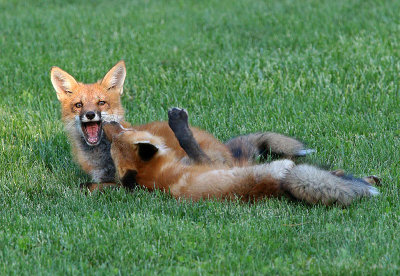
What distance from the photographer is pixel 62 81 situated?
6.46 meters

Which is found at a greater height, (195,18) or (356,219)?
(195,18)

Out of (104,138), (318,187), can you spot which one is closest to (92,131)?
(104,138)

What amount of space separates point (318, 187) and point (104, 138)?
255 cm

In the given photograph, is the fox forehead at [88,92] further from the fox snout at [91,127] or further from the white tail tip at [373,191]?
the white tail tip at [373,191]

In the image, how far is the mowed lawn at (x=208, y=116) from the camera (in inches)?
163

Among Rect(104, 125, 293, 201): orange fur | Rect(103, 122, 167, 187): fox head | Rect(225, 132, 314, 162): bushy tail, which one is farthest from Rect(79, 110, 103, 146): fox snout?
Rect(225, 132, 314, 162): bushy tail

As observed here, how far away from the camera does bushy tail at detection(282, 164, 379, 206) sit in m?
4.70

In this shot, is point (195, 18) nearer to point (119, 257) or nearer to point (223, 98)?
point (223, 98)

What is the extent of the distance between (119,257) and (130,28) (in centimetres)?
793

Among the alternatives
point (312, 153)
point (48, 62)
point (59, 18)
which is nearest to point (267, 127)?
point (312, 153)

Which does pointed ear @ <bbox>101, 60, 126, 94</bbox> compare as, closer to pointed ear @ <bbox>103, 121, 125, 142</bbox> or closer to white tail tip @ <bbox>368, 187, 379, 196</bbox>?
pointed ear @ <bbox>103, 121, 125, 142</bbox>

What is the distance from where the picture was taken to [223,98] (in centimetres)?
825

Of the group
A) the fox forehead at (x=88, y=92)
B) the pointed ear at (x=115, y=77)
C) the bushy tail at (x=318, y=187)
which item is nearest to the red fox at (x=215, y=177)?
the bushy tail at (x=318, y=187)

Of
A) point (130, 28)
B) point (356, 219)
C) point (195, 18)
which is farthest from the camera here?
point (195, 18)
